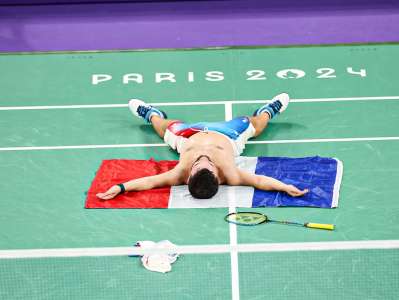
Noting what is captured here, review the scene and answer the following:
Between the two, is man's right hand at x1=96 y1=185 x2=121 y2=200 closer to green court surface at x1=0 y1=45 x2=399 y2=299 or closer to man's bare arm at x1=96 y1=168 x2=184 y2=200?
man's bare arm at x1=96 y1=168 x2=184 y2=200

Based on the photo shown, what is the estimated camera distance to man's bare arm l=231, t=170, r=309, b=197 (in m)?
10.3

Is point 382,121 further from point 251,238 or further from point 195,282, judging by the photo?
point 195,282

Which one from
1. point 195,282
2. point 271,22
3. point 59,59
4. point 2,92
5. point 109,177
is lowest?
point 195,282

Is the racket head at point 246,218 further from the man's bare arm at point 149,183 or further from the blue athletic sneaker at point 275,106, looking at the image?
the blue athletic sneaker at point 275,106

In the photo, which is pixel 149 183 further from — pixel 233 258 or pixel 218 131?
pixel 233 258

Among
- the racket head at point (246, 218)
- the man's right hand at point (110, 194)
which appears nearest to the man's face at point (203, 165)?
the racket head at point (246, 218)

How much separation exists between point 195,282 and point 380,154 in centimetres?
346

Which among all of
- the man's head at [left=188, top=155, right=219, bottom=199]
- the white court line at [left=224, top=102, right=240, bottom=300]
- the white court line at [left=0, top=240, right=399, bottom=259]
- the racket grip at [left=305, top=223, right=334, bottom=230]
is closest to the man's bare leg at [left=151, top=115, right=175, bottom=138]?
the man's head at [left=188, top=155, right=219, bottom=199]

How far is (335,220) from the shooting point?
9.91m

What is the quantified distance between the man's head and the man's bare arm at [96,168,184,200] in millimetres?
331

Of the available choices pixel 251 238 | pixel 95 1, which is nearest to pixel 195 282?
pixel 251 238

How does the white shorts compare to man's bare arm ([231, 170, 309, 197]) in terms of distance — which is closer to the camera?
man's bare arm ([231, 170, 309, 197])

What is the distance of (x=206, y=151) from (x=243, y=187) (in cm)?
62

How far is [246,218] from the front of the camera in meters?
9.93
